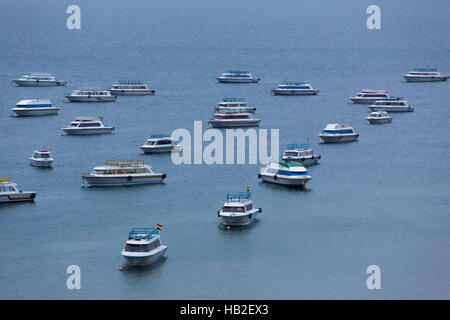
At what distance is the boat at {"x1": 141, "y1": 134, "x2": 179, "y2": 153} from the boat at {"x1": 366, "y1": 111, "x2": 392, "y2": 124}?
128ft

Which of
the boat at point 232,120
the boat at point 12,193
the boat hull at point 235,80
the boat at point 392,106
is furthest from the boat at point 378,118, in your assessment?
the boat at point 12,193

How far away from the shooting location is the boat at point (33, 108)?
14562 centimetres

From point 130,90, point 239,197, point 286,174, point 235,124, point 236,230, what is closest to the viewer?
point 236,230

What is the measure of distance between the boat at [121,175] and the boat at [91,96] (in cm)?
6305

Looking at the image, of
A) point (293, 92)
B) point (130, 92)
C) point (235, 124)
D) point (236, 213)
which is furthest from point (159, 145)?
point (293, 92)

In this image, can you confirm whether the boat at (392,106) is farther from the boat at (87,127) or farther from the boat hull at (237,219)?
the boat hull at (237,219)

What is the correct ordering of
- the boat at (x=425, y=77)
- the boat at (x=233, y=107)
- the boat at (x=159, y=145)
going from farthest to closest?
the boat at (x=425, y=77)
the boat at (x=233, y=107)
the boat at (x=159, y=145)

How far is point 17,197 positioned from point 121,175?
12.6m

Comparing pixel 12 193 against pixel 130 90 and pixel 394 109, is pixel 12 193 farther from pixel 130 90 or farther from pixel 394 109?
pixel 130 90

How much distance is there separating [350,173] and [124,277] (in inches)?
1720

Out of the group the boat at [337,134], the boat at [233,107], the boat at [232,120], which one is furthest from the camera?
the boat at [233,107]

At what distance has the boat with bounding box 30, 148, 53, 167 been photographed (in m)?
107

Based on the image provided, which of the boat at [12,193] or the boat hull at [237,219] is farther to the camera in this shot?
the boat at [12,193]

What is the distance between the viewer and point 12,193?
296 feet
